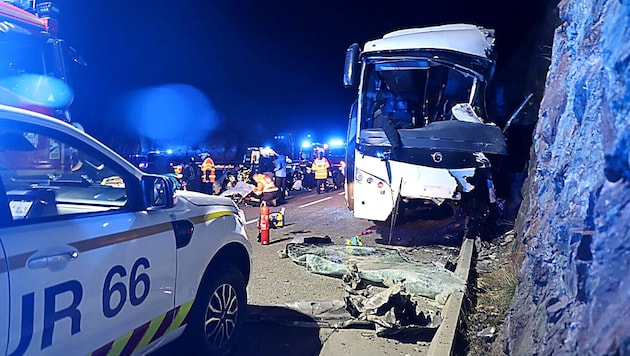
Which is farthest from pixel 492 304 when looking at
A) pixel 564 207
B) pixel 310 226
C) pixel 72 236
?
pixel 310 226

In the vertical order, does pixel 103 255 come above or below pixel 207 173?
above

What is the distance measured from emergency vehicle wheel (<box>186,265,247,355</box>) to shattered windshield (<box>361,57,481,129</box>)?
529 centimetres

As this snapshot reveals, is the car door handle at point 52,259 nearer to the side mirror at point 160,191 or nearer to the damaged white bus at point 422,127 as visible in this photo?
the side mirror at point 160,191

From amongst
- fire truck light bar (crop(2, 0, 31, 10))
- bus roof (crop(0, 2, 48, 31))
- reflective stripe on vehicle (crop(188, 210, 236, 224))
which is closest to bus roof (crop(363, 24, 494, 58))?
bus roof (crop(0, 2, 48, 31))

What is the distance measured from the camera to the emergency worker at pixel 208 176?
1533cm

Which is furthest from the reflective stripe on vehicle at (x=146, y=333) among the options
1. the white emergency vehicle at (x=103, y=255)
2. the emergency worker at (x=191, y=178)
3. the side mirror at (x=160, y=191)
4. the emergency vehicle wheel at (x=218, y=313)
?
the emergency worker at (x=191, y=178)

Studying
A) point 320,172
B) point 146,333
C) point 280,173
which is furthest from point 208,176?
point 146,333

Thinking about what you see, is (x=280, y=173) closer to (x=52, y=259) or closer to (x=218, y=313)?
(x=218, y=313)

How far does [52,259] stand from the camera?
7.37 ft

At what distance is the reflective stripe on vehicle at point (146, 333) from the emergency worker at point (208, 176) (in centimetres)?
1209

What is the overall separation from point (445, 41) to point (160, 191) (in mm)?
6464

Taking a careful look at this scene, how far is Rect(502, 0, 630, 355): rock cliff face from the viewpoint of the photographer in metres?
1.64

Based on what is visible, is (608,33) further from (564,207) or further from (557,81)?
(557,81)

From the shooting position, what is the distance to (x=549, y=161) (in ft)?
10.9
